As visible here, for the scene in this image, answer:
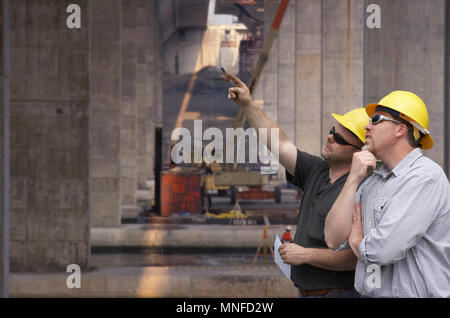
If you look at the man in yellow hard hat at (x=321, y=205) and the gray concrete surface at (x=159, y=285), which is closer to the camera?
the man in yellow hard hat at (x=321, y=205)

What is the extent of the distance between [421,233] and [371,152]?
0.50 m

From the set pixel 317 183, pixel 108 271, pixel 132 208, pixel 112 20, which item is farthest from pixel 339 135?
pixel 132 208

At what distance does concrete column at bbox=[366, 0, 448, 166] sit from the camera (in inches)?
725

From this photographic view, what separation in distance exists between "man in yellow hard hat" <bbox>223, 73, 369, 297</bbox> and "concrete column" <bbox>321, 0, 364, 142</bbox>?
973 inches

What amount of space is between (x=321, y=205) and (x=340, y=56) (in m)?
26.0

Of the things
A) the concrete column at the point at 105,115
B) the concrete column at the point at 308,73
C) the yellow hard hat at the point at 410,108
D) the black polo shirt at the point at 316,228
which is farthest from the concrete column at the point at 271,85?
the yellow hard hat at the point at 410,108

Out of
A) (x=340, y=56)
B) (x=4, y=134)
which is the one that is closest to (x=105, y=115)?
(x=340, y=56)

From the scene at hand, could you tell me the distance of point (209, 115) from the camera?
284 feet

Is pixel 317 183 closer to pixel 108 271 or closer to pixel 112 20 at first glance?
pixel 108 271

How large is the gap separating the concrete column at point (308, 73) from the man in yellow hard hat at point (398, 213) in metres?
30.2

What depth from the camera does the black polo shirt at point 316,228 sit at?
3424 millimetres

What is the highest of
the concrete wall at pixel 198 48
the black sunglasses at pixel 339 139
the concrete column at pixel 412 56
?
the concrete wall at pixel 198 48

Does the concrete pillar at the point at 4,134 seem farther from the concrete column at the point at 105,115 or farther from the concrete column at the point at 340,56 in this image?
the concrete column at the point at 340,56

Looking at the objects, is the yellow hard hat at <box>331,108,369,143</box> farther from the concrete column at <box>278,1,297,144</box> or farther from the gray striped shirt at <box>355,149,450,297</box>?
the concrete column at <box>278,1,297,144</box>
